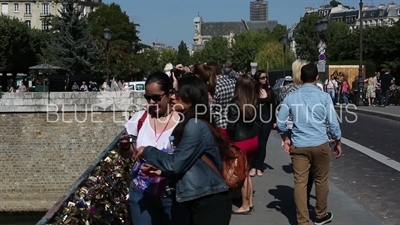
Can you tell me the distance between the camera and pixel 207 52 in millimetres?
152500

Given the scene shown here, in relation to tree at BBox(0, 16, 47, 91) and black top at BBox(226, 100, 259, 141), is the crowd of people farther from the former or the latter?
tree at BBox(0, 16, 47, 91)

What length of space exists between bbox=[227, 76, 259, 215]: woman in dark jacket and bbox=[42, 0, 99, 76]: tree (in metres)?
39.4

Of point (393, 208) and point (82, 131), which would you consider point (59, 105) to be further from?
point (393, 208)

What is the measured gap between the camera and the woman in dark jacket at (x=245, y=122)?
7.98 m

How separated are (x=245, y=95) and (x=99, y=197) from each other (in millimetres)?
2884

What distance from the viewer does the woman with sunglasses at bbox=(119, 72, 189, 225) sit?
497 centimetres

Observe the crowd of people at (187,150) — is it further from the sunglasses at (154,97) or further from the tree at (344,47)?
the tree at (344,47)

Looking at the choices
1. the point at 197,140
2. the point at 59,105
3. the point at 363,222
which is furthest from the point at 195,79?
the point at 59,105

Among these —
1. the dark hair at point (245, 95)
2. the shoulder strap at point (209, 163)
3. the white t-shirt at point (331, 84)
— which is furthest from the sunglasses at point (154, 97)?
the white t-shirt at point (331, 84)

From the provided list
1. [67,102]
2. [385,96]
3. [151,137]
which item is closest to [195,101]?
[151,137]

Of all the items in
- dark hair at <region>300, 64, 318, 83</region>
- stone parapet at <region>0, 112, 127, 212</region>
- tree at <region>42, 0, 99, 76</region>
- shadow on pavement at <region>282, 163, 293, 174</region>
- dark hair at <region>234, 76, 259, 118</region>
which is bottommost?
stone parapet at <region>0, 112, 127, 212</region>

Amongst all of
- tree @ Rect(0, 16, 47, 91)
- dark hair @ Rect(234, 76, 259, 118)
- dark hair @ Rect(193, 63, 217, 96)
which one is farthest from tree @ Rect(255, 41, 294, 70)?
dark hair @ Rect(234, 76, 259, 118)

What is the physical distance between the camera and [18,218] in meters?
24.6

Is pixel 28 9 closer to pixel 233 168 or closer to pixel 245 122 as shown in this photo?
pixel 245 122
